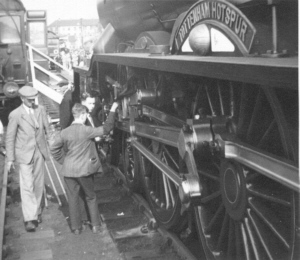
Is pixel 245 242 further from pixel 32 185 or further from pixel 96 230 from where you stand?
pixel 32 185

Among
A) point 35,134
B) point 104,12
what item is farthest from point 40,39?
point 35,134

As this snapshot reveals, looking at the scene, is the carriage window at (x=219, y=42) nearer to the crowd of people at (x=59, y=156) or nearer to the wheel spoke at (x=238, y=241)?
the wheel spoke at (x=238, y=241)

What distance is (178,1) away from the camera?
458 cm

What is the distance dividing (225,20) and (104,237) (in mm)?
2810

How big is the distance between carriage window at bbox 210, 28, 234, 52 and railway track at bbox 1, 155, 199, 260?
1.81 m

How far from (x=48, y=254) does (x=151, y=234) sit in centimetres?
102

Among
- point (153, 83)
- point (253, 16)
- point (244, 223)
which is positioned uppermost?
point (253, 16)

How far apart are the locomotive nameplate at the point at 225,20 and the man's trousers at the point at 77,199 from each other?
7.50ft

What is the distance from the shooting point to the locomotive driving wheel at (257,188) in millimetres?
2711

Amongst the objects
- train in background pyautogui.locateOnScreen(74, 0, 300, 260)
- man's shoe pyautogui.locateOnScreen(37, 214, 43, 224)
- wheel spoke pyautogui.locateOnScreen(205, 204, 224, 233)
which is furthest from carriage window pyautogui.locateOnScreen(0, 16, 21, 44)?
wheel spoke pyautogui.locateOnScreen(205, 204, 224, 233)

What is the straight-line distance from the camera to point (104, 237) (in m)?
5.13

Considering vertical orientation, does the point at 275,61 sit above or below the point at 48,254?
above

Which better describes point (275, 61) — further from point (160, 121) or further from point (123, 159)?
point (123, 159)

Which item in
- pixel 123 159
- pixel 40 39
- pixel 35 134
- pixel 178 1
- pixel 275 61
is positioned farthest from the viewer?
pixel 40 39
